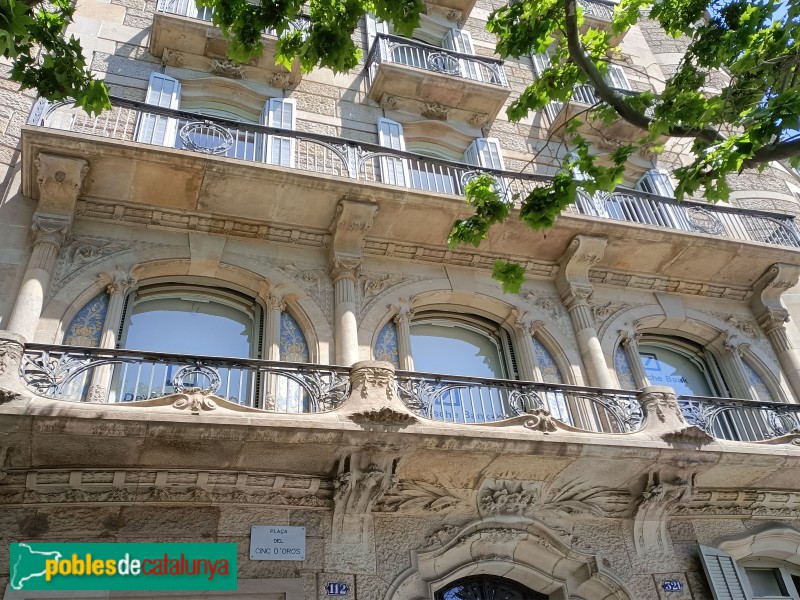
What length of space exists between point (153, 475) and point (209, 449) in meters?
0.63

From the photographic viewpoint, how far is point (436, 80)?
488 inches

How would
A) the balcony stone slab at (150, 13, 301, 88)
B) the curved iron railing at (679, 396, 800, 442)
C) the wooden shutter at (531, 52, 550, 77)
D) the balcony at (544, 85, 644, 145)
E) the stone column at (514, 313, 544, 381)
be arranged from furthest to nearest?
1. the wooden shutter at (531, 52, 550, 77)
2. the balcony at (544, 85, 644, 145)
3. the balcony stone slab at (150, 13, 301, 88)
4. the stone column at (514, 313, 544, 381)
5. the curved iron railing at (679, 396, 800, 442)

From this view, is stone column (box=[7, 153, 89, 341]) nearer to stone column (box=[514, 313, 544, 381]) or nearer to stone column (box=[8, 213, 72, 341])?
stone column (box=[8, 213, 72, 341])

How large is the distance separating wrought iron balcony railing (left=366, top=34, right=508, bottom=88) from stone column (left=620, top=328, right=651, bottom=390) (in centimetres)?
503

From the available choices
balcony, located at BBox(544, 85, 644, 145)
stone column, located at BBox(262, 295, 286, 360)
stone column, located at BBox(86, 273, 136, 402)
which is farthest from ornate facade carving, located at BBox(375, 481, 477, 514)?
balcony, located at BBox(544, 85, 644, 145)

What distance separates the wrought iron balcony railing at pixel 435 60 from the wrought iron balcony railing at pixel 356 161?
A: 236 cm

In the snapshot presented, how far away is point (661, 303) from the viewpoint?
36.0ft

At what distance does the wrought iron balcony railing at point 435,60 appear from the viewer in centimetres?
1259

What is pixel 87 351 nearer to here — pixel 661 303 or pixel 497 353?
pixel 497 353

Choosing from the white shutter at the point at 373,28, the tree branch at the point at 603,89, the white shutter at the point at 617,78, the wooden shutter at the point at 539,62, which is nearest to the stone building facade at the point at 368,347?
the white shutter at the point at 373,28

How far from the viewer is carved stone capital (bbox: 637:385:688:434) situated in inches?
314

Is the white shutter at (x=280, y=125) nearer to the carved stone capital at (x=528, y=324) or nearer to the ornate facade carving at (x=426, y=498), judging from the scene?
the carved stone capital at (x=528, y=324)

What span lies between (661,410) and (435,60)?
768 cm

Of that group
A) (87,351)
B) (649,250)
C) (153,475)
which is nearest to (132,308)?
(87,351)
